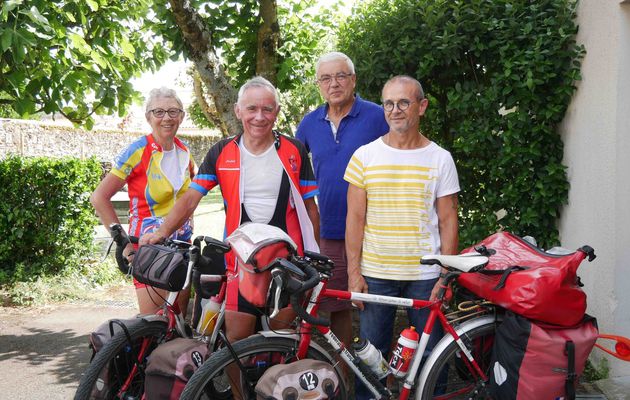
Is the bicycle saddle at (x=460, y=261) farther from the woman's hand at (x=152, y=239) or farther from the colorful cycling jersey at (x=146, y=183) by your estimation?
the colorful cycling jersey at (x=146, y=183)

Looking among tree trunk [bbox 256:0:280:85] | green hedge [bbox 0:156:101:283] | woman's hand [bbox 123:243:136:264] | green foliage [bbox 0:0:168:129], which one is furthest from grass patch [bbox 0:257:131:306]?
woman's hand [bbox 123:243:136:264]

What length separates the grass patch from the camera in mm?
6906

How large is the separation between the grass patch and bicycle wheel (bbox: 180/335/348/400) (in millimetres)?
4713

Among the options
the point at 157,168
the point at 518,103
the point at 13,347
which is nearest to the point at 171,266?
the point at 157,168

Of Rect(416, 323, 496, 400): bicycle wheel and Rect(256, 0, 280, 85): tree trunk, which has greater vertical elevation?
Rect(256, 0, 280, 85): tree trunk

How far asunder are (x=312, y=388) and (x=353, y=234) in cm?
91

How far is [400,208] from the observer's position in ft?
10.5

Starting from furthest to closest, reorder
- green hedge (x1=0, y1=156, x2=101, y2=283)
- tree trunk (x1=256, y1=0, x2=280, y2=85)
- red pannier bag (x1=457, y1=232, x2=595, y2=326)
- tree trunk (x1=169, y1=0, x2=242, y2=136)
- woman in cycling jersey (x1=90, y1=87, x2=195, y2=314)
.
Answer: green hedge (x1=0, y1=156, x2=101, y2=283)
tree trunk (x1=256, y1=0, x2=280, y2=85)
tree trunk (x1=169, y1=0, x2=242, y2=136)
woman in cycling jersey (x1=90, y1=87, x2=195, y2=314)
red pannier bag (x1=457, y1=232, x2=595, y2=326)

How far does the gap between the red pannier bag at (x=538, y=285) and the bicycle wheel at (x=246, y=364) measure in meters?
0.91

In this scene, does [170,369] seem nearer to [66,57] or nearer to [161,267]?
[161,267]

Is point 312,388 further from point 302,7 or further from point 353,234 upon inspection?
point 302,7

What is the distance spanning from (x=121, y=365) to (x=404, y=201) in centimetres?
175

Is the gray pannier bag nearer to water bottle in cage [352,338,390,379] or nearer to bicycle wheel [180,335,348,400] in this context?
bicycle wheel [180,335,348,400]

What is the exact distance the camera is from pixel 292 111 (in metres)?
20.8
